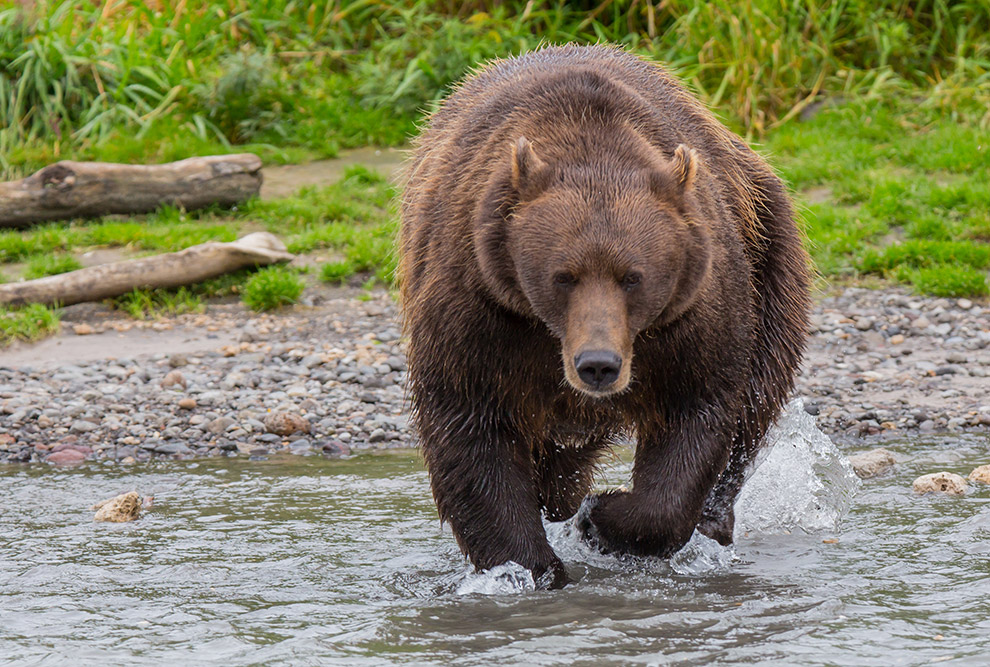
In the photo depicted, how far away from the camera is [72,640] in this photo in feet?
14.8

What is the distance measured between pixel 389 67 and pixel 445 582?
359 inches

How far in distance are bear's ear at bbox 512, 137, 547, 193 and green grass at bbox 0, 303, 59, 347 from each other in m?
5.94

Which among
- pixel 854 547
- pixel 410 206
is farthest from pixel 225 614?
pixel 854 547

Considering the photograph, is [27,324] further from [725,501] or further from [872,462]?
[872,462]

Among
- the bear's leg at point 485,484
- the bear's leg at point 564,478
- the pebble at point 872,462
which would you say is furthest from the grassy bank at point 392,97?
the bear's leg at point 485,484

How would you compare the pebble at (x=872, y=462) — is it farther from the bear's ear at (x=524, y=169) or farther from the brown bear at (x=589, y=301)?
the bear's ear at (x=524, y=169)

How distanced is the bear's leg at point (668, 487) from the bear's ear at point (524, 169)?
1127 millimetres

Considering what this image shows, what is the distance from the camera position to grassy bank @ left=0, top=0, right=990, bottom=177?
12242 mm

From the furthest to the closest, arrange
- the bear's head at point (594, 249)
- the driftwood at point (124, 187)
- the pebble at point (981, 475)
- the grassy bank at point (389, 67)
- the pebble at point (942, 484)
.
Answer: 1. the grassy bank at point (389, 67)
2. the driftwood at point (124, 187)
3. the pebble at point (981, 475)
4. the pebble at point (942, 484)
5. the bear's head at point (594, 249)

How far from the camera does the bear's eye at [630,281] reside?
13.6 feet

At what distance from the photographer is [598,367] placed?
13.1 feet

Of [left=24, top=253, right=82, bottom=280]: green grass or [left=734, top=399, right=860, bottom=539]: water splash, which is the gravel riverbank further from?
[left=734, top=399, right=860, bottom=539]: water splash

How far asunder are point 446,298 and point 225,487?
2.62m

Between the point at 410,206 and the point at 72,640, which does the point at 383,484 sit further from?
the point at 72,640
